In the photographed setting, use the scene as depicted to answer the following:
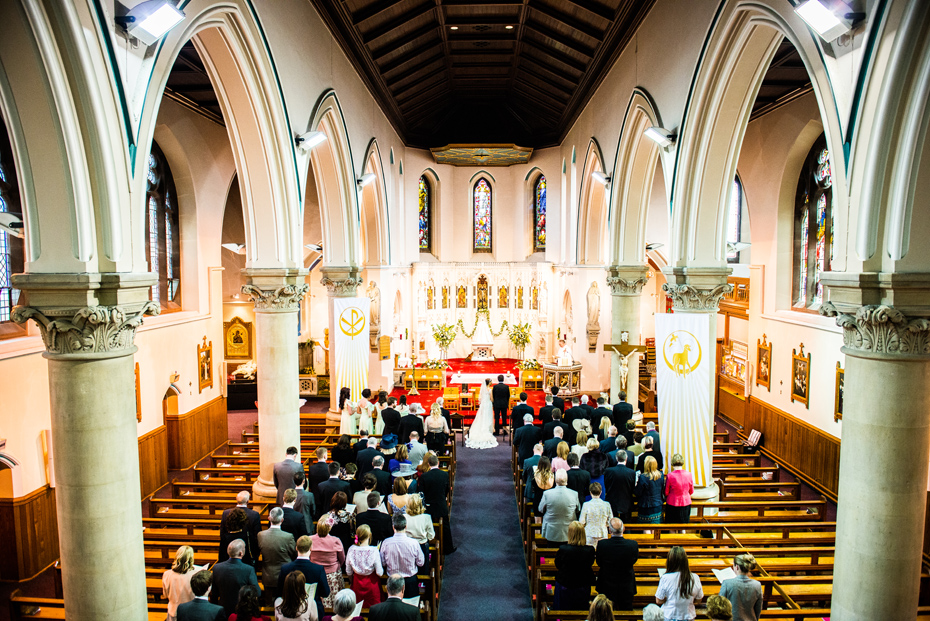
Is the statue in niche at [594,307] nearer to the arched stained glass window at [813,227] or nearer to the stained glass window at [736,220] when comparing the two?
the stained glass window at [736,220]

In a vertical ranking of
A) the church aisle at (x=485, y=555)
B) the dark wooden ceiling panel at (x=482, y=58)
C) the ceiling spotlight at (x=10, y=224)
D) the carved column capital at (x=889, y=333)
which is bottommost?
the church aisle at (x=485, y=555)

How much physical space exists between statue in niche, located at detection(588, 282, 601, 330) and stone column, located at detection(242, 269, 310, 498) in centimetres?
1113

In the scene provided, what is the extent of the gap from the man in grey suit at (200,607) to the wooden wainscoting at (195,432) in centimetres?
968

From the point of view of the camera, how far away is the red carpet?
1780cm

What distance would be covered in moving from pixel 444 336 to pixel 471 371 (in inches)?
62.2

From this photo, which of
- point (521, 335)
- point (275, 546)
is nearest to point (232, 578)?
point (275, 546)

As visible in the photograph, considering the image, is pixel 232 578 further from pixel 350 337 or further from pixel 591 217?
pixel 591 217

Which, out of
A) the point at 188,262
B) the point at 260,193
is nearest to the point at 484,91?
the point at 188,262

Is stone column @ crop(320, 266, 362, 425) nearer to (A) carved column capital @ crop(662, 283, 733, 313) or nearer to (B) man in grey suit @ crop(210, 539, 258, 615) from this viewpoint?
(A) carved column capital @ crop(662, 283, 733, 313)

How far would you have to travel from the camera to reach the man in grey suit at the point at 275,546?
5.75m

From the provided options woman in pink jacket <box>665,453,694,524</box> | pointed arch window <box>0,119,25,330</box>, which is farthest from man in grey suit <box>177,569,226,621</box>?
pointed arch window <box>0,119,25,330</box>

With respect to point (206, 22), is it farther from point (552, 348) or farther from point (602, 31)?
point (552, 348)

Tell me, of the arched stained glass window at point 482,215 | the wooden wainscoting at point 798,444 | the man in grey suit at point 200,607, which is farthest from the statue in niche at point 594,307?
the man in grey suit at point 200,607

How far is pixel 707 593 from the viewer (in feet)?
20.8
